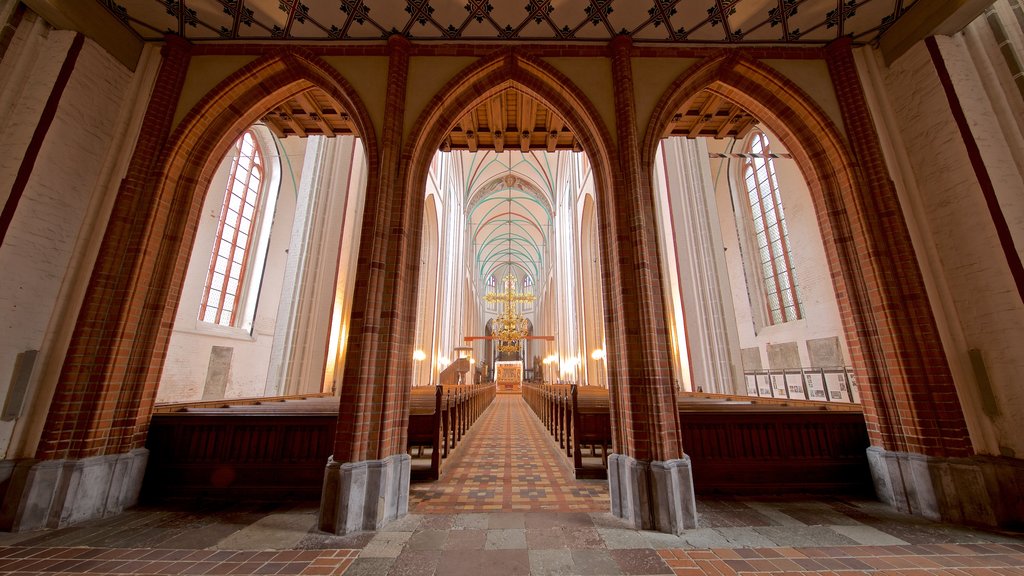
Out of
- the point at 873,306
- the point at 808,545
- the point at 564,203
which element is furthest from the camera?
the point at 564,203

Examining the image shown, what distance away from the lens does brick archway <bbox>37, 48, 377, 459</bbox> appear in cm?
323

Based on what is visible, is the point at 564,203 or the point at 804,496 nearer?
the point at 804,496

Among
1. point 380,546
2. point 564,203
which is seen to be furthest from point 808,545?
point 564,203

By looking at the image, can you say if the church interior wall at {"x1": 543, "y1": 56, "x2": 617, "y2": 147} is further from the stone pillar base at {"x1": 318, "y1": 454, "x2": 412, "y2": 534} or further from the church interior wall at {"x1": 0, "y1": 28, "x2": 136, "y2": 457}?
the church interior wall at {"x1": 0, "y1": 28, "x2": 136, "y2": 457}

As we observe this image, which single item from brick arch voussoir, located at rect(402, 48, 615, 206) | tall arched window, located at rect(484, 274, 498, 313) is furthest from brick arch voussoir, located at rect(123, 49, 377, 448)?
tall arched window, located at rect(484, 274, 498, 313)

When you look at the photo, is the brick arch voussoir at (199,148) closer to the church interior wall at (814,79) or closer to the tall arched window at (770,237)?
the church interior wall at (814,79)

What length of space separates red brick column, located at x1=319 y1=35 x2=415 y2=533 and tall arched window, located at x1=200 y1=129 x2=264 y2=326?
779cm

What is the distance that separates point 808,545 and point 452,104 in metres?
5.37

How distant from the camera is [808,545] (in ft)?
8.41

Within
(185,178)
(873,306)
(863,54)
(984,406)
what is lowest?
(984,406)

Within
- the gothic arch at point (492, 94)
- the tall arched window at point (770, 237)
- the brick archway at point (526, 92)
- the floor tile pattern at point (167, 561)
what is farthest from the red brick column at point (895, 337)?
the tall arched window at point (770, 237)

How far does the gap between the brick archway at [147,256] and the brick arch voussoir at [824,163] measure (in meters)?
4.04

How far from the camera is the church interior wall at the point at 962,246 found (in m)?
3.08

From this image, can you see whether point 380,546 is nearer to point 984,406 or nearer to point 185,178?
A: point 185,178
